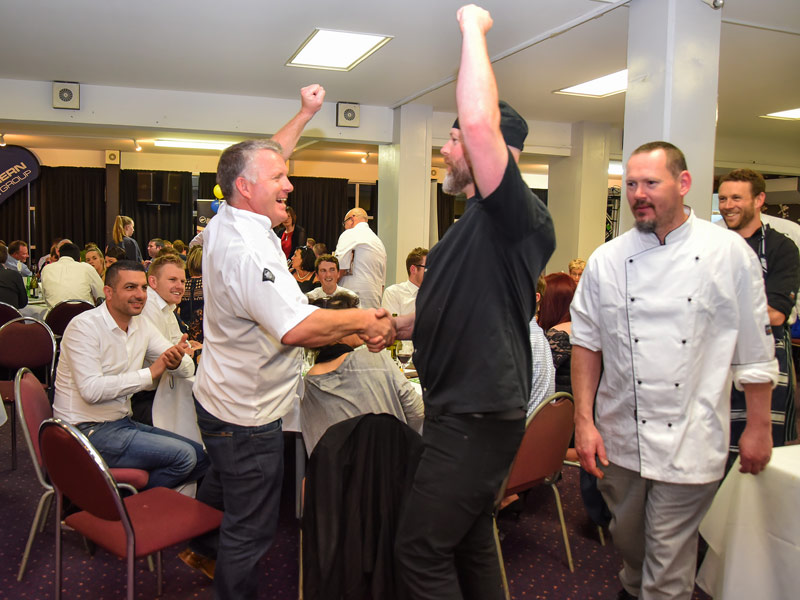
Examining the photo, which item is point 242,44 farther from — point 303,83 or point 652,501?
point 652,501

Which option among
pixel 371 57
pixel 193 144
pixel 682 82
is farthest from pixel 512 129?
pixel 193 144

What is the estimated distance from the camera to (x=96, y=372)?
2807mm

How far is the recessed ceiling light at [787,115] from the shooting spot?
24.4 feet

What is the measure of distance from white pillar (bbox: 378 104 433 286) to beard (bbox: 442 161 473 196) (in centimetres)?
591

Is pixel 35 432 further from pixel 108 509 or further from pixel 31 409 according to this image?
pixel 108 509

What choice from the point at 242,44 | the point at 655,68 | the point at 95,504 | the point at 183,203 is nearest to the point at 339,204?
the point at 183,203

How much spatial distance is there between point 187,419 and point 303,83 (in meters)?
4.33

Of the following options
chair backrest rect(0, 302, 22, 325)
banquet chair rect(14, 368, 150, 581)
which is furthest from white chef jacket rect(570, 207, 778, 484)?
chair backrest rect(0, 302, 22, 325)

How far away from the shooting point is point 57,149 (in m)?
13.0

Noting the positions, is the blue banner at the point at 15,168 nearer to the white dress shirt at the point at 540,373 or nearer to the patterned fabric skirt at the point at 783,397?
the white dress shirt at the point at 540,373

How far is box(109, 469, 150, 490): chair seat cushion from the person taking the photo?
8.53 ft

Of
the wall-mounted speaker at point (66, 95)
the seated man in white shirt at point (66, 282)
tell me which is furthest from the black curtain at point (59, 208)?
the seated man in white shirt at point (66, 282)

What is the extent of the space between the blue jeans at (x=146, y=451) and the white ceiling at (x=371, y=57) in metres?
2.83

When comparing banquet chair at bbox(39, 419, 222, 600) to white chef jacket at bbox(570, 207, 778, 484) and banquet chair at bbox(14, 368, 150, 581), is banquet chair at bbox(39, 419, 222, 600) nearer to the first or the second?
banquet chair at bbox(14, 368, 150, 581)
